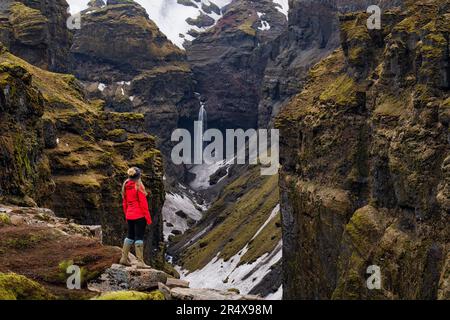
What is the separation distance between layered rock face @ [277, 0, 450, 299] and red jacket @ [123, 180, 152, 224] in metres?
26.5

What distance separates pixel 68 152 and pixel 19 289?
236 feet

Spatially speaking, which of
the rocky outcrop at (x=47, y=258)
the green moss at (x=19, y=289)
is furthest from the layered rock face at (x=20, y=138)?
the green moss at (x=19, y=289)

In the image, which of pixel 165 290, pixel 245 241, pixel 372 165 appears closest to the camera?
pixel 165 290

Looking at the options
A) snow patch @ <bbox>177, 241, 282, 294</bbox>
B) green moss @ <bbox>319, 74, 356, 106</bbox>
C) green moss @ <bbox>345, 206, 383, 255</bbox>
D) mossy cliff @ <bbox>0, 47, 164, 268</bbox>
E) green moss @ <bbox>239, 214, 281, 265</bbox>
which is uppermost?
green moss @ <bbox>319, 74, 356, 106</bbox>

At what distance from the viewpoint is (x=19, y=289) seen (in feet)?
60.6

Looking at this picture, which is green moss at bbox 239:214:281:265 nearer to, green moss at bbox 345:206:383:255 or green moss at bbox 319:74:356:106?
green moss at bbox 319:74:356:106

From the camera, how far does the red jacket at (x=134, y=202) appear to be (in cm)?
2661

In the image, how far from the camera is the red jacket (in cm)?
2661

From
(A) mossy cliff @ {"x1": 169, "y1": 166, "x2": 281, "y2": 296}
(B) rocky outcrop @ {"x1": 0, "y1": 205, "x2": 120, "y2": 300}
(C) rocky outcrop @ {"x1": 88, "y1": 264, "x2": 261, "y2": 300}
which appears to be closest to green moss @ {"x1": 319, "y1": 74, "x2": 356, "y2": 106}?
(A) mossy cliff @ {"x1": 169, "y1": 166, "x2": 281, "y2": 296}

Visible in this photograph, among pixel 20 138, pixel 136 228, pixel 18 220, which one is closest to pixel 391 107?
pixel 20 138

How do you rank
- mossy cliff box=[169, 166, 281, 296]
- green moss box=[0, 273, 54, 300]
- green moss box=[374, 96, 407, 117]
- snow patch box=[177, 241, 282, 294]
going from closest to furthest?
green moss box=[0, 273, 54, 300] → green moss box=[374, 96, 407, 117] → snow patch box=[177, 241, 282, 294] → mossy cliff box=[169, 166, 281, 296]

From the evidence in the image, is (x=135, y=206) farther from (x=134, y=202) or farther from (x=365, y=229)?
(x=365, y=229)

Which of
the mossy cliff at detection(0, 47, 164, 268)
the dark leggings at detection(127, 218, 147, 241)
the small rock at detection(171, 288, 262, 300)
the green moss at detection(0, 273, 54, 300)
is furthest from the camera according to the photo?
the mossy cliff at detection(0, 47, 164, 268)
